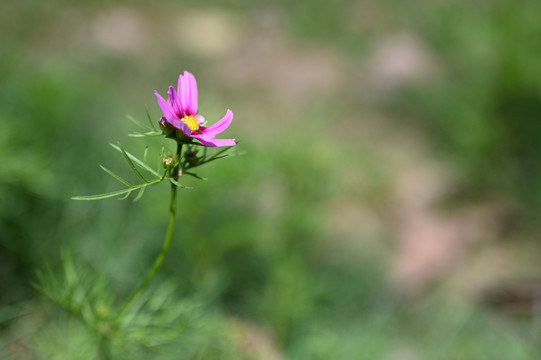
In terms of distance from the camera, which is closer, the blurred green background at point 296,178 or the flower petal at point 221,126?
the flower petal at point 221,126

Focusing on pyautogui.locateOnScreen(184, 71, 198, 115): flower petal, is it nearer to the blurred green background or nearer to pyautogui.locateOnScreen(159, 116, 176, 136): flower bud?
pyautogui.locateOnScreen(159, 116, 176, 136): flower bud

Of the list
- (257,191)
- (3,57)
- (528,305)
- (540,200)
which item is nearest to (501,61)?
(540,200)

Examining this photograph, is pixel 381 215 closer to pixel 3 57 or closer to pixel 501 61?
pixel 501 61

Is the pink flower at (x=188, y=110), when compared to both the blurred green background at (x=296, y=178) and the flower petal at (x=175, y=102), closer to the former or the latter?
the flower petal at (x=175, y=102)

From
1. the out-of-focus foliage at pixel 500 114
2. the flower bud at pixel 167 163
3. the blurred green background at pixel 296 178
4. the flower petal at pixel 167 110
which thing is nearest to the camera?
the flower petal at pixel 167 110

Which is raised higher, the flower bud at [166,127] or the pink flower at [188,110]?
the pink flower at [188,110]

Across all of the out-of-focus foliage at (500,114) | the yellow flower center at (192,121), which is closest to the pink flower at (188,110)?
the yellow flower center at (192,121)
